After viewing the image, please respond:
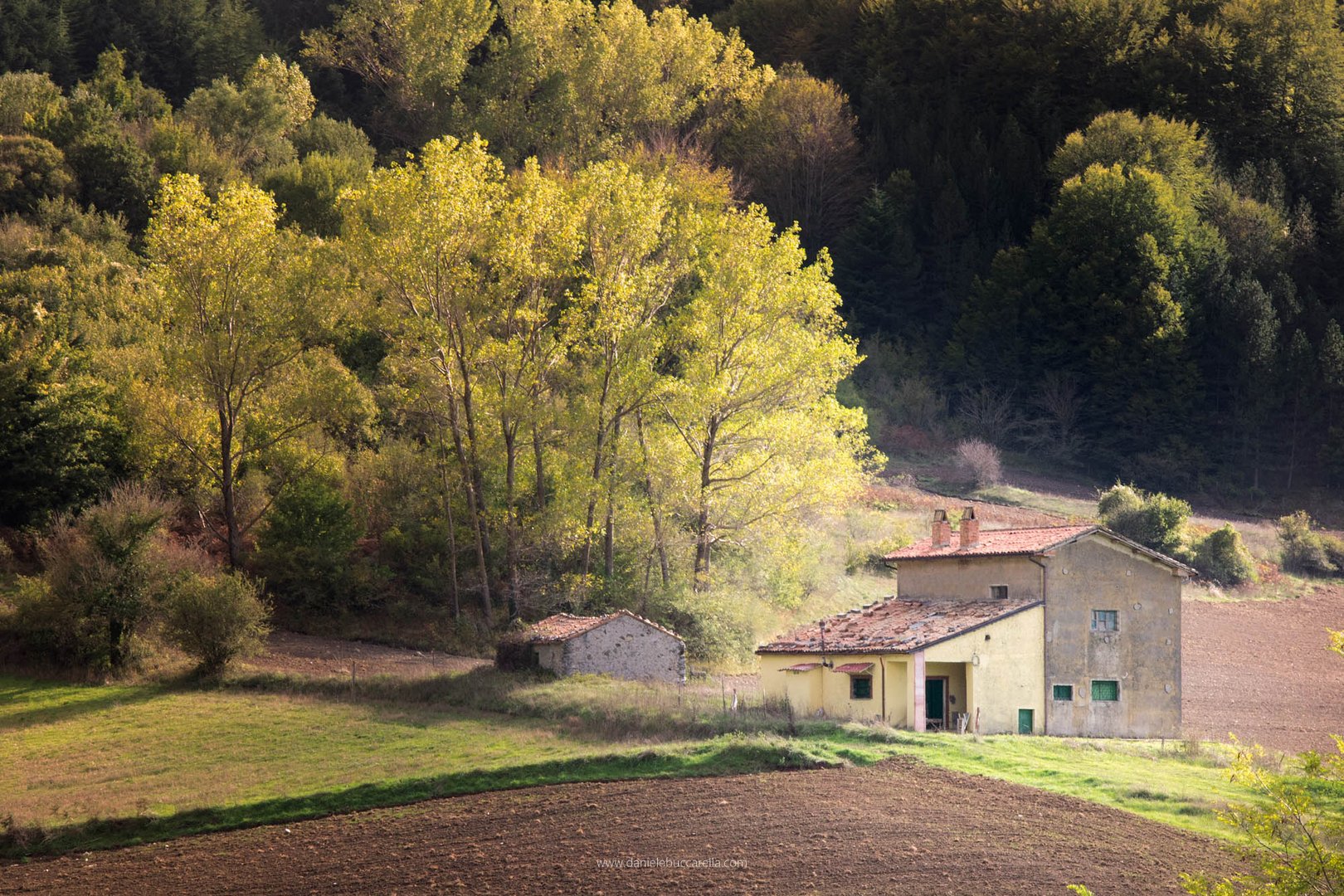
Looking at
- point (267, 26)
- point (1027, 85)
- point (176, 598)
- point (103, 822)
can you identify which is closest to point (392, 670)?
point (176, 598)

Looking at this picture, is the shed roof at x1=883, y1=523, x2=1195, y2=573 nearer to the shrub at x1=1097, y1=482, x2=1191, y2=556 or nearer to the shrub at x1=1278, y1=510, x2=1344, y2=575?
the shrub at x1=1097, y1=482, x2=1191, y2=556

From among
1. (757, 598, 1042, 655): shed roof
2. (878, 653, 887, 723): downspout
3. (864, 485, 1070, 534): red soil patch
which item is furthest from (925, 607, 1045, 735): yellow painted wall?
(864, 485, 1070, 534): red soil patch

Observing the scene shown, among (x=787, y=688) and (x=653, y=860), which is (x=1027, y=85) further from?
(x=653, y=860)

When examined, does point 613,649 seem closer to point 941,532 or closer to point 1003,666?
point 1003,666

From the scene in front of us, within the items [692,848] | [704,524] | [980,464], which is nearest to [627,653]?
[704,524]

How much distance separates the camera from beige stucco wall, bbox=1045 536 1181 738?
40.4 m

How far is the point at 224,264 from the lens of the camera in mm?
48250

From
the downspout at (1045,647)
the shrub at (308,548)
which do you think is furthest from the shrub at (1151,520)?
the shrub at (308,548)

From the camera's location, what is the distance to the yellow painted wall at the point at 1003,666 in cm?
3856

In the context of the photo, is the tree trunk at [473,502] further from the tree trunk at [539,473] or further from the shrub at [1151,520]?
the shrub at [1151,520]

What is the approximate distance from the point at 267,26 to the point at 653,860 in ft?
284

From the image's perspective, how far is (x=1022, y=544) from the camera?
1647 inches

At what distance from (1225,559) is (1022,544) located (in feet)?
82.7

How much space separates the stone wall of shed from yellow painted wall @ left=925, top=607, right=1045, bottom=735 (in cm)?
723
